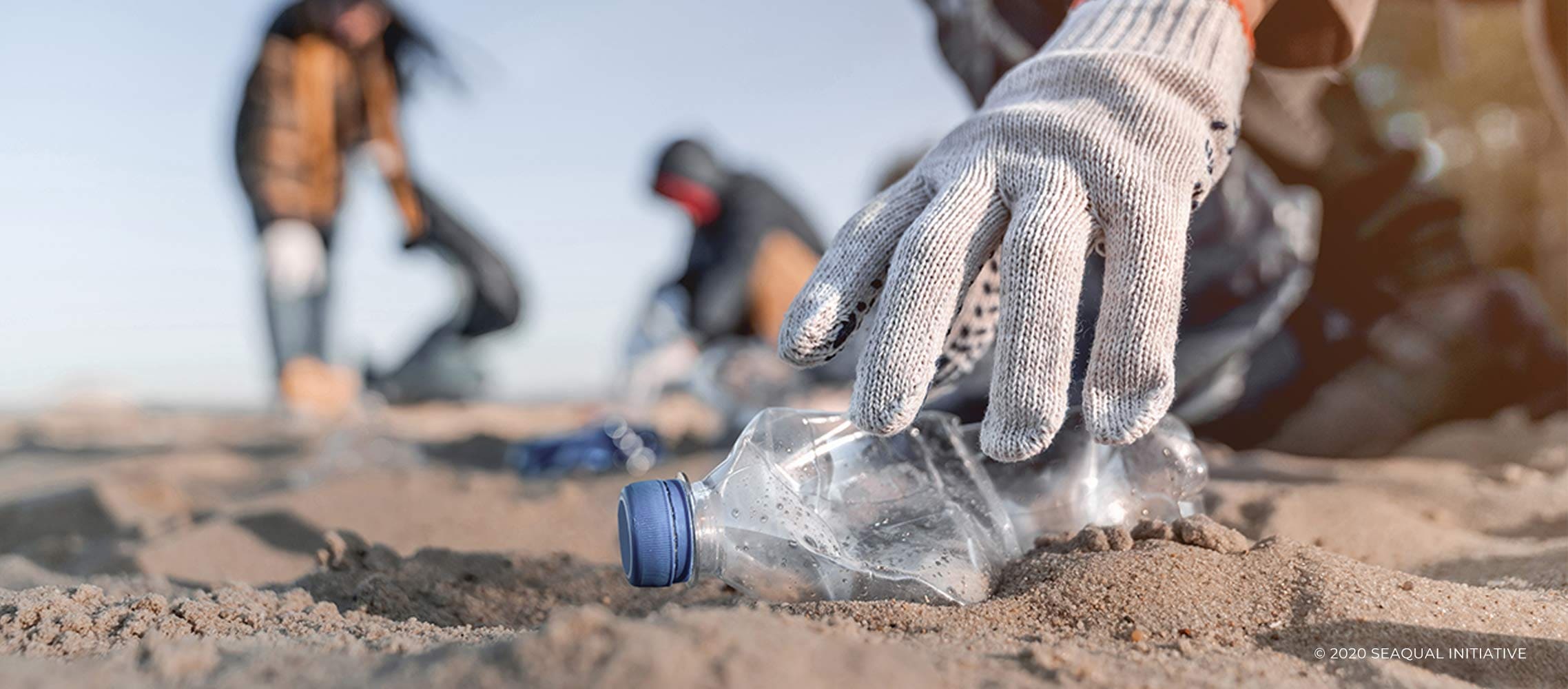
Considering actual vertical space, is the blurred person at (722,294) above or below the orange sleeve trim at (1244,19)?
below

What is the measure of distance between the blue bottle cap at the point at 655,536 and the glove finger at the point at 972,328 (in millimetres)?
473

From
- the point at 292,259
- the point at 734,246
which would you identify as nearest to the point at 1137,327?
the point at 734,246

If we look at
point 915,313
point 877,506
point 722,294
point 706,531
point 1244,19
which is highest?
point 1244,19

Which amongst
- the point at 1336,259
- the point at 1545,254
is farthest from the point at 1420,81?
the point at 1336,259

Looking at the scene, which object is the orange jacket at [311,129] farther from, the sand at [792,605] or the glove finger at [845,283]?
the glove finger at [845,283]

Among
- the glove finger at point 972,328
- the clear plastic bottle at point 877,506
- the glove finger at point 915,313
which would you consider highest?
the glove finger at point 915,313

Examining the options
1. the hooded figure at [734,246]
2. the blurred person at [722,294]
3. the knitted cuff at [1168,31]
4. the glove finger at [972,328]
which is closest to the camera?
the knitted cuff at [1168,31]

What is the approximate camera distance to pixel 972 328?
4.96 feet

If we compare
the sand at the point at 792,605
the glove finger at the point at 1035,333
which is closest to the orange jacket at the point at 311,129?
the sand at the point at 792,605

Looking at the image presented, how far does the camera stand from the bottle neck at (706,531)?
4.16 ft

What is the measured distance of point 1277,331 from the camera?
3410 mm

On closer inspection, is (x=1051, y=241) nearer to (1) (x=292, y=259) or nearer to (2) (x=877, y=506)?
(2) (x=877, y=506)

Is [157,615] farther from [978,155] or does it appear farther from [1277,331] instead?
[1277,331]

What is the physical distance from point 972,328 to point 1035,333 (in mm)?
326
